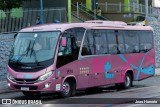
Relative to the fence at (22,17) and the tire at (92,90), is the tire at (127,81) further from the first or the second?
the fence at (22,17)

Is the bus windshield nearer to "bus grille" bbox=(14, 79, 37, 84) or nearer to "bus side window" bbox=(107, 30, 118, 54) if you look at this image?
"bus grille" bbox=(14, 79, 37, 84)

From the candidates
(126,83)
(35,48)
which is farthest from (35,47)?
(126,83)

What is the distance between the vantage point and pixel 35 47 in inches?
755

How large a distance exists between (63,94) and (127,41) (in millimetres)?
6374

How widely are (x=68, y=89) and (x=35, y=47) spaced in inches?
87.5

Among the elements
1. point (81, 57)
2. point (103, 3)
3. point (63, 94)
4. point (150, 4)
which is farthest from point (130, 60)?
point (150, 4)

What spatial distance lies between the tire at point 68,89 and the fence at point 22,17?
518 inches

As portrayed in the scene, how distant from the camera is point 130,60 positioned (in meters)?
24.4

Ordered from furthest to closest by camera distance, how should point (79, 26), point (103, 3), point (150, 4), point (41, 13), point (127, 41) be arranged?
point (150, 4), point (103, 3), point (41, 13), point (127, 41), point (79, 26)

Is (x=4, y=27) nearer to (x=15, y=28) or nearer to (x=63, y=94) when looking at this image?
(x=15, y=28)

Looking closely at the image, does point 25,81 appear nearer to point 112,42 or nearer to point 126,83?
point 112,42

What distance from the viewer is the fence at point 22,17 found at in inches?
1268

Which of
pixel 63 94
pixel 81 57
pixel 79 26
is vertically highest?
pixel 79 26

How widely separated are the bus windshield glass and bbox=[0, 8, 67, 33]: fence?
40.8ft
